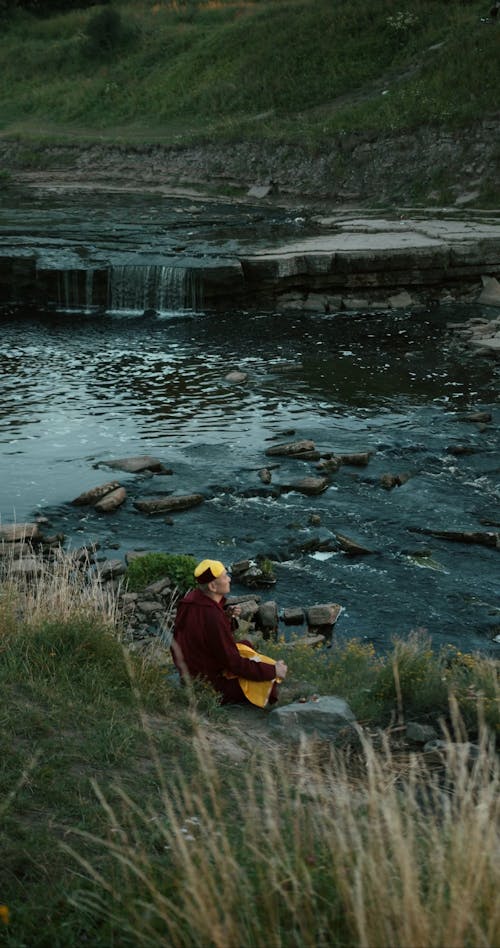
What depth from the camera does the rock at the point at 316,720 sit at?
232 inches

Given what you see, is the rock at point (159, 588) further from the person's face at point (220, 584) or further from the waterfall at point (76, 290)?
the waterfall at point (76, 290)

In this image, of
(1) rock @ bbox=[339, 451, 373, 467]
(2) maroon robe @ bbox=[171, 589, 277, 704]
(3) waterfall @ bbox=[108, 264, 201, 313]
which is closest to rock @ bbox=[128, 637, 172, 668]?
(2) maroon robe @ bbox=[171, 589, 277, 704]

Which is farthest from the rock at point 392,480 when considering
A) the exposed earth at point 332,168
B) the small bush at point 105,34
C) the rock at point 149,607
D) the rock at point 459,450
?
the small bush at point 105,34

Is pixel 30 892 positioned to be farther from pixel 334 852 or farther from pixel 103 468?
pixel 103 468

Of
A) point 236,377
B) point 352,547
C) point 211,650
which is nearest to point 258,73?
point 236,377

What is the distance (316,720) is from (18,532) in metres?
4.79

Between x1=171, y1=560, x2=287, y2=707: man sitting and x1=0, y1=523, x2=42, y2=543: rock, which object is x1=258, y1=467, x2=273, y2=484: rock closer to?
x1=0, y1=523, x2=42, y2=543: rock

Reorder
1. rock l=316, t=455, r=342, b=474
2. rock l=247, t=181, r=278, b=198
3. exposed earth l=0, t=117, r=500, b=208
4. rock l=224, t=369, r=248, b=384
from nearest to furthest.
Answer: rock l=316, t=455, r=342, b=474, rock l=224, t=369, r=248, b=384, exposed earth l=0, t=117, r=500, b=208, rock l=247, t=181, r=278, b=198

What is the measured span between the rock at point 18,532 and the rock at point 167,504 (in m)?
1.19

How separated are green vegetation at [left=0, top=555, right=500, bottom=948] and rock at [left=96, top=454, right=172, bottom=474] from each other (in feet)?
14.4

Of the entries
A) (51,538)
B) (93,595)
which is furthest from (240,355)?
(93,595)

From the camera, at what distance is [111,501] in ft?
35.8

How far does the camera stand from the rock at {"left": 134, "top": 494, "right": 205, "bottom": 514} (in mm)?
10898

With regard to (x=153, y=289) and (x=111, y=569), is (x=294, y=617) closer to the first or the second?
(x=111, y=569)
